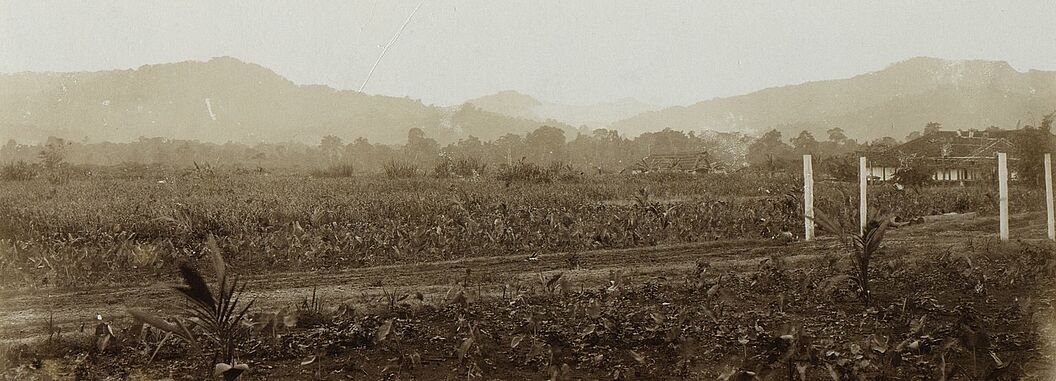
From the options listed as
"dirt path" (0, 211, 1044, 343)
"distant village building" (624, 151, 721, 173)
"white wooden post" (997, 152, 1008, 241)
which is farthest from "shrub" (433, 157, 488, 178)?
"distant village building" (624, 151, 721, 173)

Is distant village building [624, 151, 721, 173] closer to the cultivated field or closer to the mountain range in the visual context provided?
the mountain range

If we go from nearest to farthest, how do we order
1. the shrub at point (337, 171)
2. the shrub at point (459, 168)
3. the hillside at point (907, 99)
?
the hillside at point (907, 99) → the shrub at point (337, 171) → the shrub at point (459, 168)

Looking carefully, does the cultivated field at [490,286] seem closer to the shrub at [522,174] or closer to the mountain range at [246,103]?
the mountain range at [246,103]

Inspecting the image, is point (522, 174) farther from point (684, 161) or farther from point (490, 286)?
point (684, 161)

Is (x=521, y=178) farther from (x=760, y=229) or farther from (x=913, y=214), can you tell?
(x=913, y=214)

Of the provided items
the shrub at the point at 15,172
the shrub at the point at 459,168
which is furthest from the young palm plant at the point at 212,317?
the shrub at the point at 459,168

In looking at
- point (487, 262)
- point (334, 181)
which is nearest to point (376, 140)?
point (334, 181)
